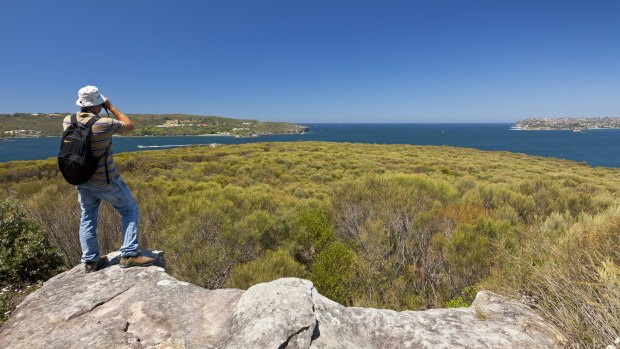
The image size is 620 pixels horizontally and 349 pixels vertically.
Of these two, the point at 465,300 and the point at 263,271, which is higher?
the point at 263,271

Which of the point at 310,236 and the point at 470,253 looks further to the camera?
the point at 310,236

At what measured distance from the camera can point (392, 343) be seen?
8.66ft

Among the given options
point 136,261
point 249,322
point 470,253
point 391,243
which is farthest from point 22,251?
point 470,253

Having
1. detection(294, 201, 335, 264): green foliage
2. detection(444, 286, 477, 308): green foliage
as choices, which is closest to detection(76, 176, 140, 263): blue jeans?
detection(294, 201, 335, 264): green foliage

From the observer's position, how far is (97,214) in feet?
12.2

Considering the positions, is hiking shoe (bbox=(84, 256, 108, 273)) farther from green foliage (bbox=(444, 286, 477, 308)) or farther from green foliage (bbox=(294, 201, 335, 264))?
green foliage (bbox=(444, 286, 477, 308))

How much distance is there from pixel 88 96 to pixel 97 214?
1451 millimetres

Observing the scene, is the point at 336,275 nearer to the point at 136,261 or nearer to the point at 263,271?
the point at 263,271

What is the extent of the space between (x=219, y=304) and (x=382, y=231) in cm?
408

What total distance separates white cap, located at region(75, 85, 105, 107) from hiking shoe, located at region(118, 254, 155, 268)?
192 centimetres

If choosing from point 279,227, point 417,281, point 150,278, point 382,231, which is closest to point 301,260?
point 279,227

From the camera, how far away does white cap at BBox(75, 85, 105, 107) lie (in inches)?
132

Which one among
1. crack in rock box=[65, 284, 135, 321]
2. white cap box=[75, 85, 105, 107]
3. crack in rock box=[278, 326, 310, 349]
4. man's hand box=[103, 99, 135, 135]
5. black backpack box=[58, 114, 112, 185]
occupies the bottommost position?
crack in rock box=[65, 284, 135, 321]

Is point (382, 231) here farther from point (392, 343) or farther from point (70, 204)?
point (70, 204)
